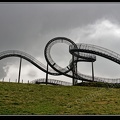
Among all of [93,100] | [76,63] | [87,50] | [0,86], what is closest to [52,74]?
[76,63]

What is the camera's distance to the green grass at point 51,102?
1202cm

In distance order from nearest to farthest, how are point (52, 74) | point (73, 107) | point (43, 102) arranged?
point (73, 107)
point (43, 102)
point (52, 74)

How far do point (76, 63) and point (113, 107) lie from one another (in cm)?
2155

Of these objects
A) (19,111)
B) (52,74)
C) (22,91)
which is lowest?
(19,111)

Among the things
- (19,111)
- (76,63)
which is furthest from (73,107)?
(76,63)

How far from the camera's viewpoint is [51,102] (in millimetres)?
14367

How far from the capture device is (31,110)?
39.3ft

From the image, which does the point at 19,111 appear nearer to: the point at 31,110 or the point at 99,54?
the point at 31,110

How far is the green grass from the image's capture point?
12016mm

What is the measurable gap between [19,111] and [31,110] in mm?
637
